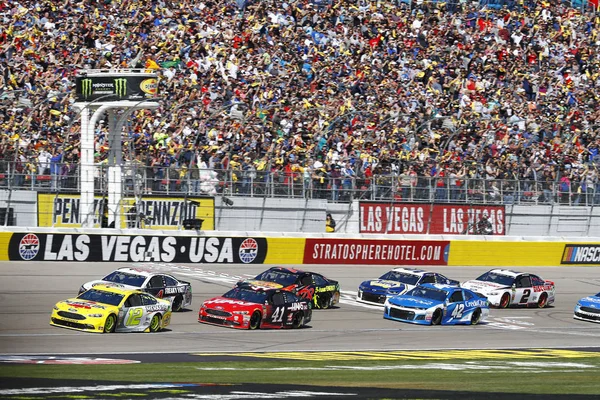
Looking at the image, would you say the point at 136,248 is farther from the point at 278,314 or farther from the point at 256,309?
A: the point at 256,309

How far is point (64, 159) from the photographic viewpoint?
32.0 m

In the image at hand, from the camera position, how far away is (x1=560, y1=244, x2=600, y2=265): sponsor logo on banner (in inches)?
1608

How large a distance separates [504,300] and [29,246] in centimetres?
1353

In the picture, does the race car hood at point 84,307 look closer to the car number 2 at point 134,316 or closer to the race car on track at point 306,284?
the car number 2 at point 134,316

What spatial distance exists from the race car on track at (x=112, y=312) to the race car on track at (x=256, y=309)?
123 centimetres

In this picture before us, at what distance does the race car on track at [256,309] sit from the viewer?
23938 mm

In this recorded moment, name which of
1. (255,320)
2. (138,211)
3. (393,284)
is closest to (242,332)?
(255,320)

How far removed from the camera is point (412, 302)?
26.8 m

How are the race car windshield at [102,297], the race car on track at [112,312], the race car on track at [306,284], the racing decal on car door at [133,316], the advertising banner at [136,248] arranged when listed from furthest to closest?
the advertising banner at [136,248] < the race car on track at [306,284] < the racing decal on car door at [133,316] < the race car windshield at [102,297] < the race car on track at [112,312]

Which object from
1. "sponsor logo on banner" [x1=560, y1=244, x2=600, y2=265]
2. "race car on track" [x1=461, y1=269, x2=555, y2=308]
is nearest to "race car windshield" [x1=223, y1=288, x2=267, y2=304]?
"race car on track" [x1=461, y1=269, x2=555, y2=308]

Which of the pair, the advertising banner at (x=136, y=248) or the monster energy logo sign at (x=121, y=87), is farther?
the monster energy logo sign at (x=121, y=87)

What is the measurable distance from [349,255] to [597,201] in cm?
976

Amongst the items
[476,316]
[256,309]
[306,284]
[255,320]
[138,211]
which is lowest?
[476,316]

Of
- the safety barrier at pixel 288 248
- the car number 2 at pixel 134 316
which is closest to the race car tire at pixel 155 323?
the car number 2 at pixel 134 316
